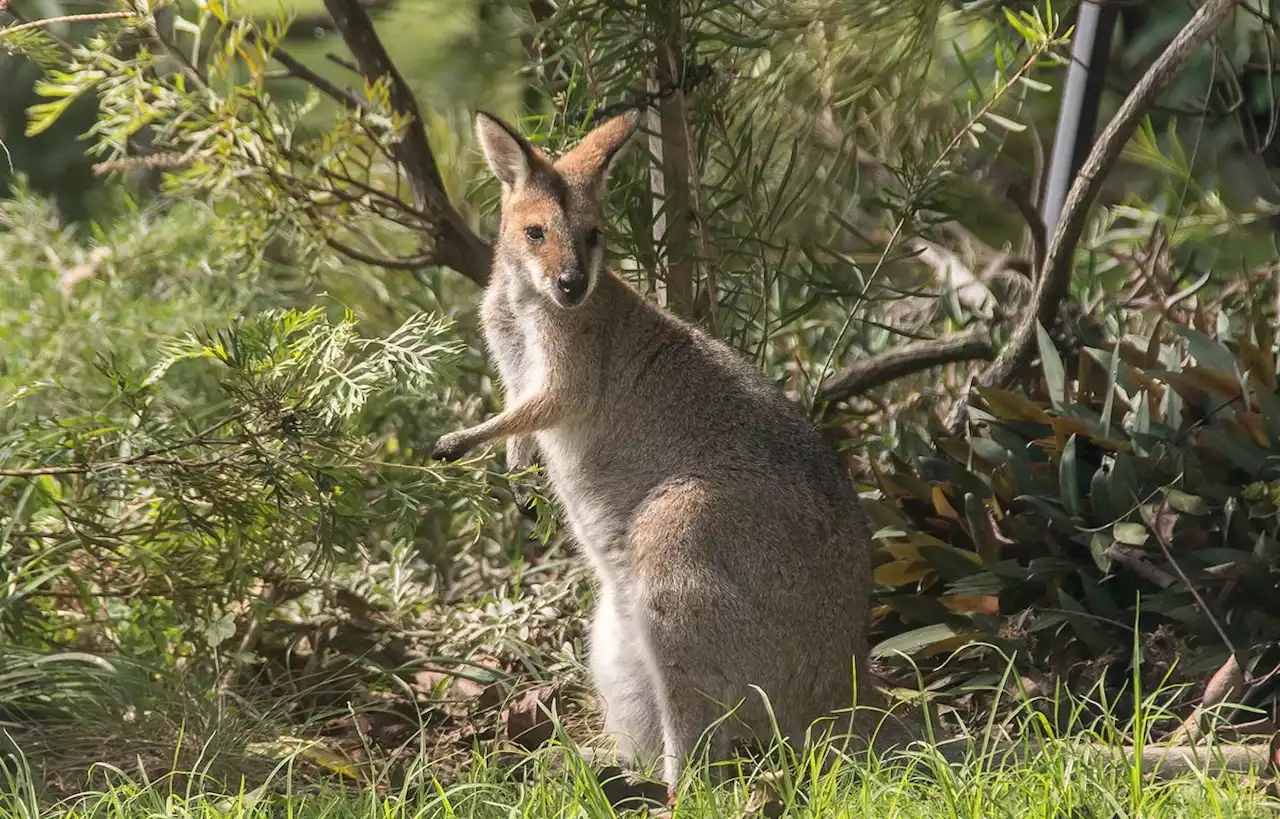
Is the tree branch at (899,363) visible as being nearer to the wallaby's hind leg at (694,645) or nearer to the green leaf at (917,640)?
the green leaf at (917,640)

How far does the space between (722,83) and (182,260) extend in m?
2.79

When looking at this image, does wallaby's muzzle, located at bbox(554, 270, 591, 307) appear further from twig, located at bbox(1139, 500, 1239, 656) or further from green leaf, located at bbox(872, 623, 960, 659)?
twig, located at bbox(1139, 500, 1239, 656)

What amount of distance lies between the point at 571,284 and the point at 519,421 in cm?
44

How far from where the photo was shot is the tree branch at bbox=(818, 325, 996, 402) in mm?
5203

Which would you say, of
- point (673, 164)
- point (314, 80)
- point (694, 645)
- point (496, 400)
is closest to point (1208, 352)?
point (673, 164)

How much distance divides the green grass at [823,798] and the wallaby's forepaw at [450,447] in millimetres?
859

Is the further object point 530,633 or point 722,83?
point 530,633

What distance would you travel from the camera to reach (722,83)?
14.9ft

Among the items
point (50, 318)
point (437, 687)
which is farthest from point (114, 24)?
point (437, 687)

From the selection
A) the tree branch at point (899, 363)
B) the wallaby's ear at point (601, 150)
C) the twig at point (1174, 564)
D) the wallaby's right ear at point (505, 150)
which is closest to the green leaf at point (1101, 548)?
the twig at point (1174, 564)

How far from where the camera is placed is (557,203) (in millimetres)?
3889

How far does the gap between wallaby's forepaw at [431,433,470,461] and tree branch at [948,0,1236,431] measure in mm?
1815

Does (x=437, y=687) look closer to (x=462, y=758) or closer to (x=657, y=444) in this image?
(x=462, y=758)

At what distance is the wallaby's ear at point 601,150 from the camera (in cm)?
394
